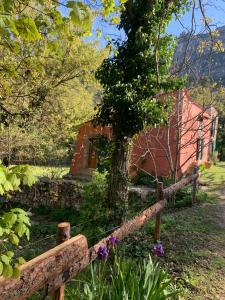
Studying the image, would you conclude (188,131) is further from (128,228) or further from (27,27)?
(27,27)

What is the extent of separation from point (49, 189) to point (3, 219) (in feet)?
44.5

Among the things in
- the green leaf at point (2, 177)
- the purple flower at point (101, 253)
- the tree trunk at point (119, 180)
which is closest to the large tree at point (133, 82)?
the tree trunk at point (119, 180)

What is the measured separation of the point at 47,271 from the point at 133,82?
5052 millimetres

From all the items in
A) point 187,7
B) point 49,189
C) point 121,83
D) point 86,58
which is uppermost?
point 86,58

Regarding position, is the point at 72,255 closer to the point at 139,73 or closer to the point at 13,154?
the point at 139,73

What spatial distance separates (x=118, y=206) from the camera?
286 inches

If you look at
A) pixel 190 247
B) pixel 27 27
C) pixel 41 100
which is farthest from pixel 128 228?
pixel 41 100

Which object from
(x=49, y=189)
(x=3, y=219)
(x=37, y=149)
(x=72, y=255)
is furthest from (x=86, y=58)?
(x=3, y=219)

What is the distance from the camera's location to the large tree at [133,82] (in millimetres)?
7137

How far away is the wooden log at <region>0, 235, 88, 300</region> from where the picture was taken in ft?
8.23

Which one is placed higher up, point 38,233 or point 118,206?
point 118,206

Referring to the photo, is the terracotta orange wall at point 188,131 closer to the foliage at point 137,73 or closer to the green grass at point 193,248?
the green grass at point 193,248

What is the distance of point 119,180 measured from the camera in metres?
7.26

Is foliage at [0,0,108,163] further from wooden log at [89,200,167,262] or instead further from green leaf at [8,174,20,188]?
green leaf at [8,174,20,188]
